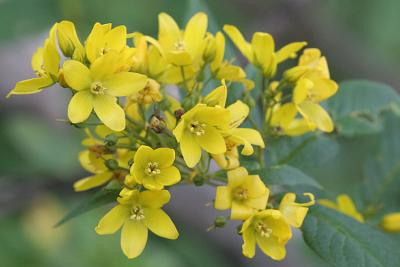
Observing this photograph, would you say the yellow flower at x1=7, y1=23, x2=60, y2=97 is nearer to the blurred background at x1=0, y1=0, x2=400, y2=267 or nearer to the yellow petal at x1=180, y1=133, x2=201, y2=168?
the yellow petal at x1=180, y1=133, x2=201, y2=168

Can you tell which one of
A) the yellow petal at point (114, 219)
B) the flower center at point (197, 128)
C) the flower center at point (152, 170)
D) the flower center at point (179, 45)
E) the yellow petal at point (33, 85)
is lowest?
the yellow petal at point (114, 219)

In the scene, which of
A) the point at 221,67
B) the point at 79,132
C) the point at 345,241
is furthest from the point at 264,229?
the point at 79,132

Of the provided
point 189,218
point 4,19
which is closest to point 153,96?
point 4,19

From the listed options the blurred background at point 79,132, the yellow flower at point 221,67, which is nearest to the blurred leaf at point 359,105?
the yellow flower at point 221,67

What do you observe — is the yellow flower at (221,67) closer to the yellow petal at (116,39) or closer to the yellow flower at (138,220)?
the yellow petal at (116,39)

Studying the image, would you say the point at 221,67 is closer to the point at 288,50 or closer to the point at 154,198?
the point at 288,50

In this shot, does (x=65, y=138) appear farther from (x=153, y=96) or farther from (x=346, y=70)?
(x=153, y=96)
